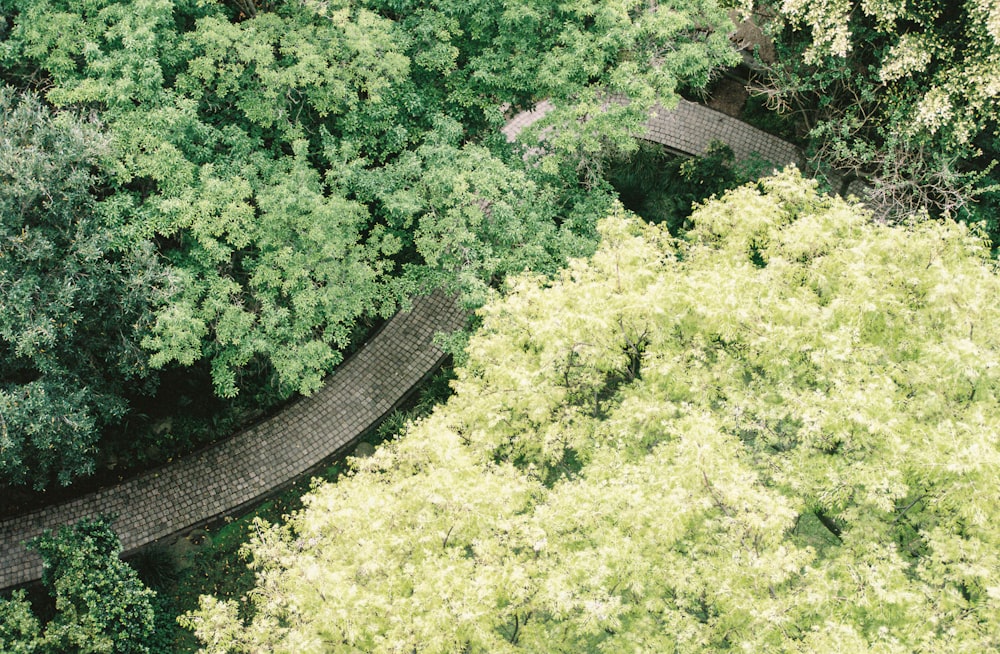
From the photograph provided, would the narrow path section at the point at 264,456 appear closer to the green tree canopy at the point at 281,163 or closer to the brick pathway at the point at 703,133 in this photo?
the green tree canopy at the point at 281,163

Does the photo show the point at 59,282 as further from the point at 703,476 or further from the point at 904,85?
the point at 904,85

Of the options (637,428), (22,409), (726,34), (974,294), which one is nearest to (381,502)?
(637,428)

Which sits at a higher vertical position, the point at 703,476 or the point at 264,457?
the point at 703,476

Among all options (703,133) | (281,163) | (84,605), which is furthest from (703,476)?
(703,133)

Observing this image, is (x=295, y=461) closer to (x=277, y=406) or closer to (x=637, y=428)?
(x=277, y=406)

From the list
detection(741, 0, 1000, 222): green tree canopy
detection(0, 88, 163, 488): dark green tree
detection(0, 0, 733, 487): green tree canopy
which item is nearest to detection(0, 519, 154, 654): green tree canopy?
detection(0, 88, 163, 488): dark green tree

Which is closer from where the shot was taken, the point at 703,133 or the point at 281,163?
the point at 281,163

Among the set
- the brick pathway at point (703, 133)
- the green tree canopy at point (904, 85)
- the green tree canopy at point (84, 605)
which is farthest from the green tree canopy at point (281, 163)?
the brick pathway at point (703, 133)
